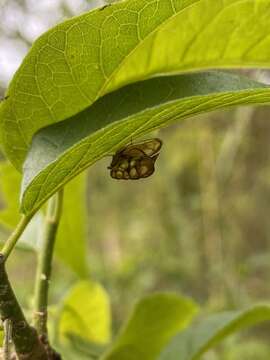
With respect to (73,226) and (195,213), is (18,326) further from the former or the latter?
(195,213)

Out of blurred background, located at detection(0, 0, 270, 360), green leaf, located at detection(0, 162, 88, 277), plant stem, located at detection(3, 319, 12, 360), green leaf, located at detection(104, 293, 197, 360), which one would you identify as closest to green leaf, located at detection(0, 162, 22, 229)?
green leaf, located at detection(0, 162, 88, 277)

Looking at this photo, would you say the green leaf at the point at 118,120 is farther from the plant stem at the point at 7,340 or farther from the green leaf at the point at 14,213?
→ the green leaf at the point at 14,213

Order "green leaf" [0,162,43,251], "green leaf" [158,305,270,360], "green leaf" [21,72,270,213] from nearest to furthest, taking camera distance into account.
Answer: "green leaf" [21,72,270,213], "green leaf" [158,305,270,360], "green leaf" [0,162,43,251]

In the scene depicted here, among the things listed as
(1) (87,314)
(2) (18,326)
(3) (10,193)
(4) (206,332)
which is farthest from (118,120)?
(1) (87,314)

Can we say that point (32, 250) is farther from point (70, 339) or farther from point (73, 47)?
point (73, 47)

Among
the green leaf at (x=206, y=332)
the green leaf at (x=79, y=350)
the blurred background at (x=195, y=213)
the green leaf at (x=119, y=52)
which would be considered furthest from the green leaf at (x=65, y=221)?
the blurred background at (x=195, y=213)

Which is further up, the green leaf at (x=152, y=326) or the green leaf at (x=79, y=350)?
the green leaf at (x=152, y=326)

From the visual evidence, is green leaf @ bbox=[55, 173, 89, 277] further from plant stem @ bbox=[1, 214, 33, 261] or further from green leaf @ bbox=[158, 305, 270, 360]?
plant stem @ bbox=[1, 214, 33, 261]
